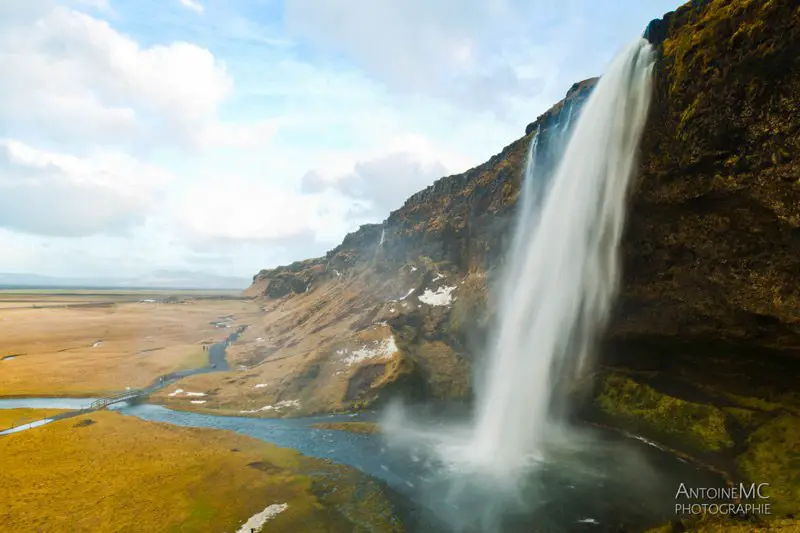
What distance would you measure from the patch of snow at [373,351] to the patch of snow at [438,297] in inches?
480

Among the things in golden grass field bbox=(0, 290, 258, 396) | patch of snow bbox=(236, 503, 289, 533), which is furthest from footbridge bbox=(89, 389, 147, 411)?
patch of snow bbox=(236, 503, 289, 533)

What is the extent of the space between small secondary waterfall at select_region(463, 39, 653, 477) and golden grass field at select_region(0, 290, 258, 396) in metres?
53.5

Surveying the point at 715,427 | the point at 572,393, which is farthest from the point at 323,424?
the point at 715,427

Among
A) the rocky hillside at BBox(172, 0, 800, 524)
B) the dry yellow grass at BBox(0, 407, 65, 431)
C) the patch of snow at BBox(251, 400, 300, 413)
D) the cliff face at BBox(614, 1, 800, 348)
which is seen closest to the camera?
the cliff face at BBox(614, 1, 800, 348)

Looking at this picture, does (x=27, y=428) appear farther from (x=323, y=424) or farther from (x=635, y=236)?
(x=635, y=236)

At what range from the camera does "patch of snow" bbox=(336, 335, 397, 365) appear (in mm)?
57406

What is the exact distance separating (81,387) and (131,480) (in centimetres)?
3896

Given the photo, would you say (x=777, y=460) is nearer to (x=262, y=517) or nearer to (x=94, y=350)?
(x=262, y=517)

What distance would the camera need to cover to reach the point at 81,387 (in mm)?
59500

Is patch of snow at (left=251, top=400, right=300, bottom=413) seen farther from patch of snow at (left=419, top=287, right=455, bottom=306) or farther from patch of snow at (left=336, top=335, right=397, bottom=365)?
patch of snow at (left=419, top=287, right=455, bottom=306)

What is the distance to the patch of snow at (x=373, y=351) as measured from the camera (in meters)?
57.4

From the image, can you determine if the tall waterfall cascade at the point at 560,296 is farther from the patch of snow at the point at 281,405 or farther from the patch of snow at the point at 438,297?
the patch of snow at the point at 438,297

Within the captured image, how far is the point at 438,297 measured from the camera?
7044 centimetres

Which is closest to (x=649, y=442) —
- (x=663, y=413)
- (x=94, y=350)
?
(x=663, y=413)
